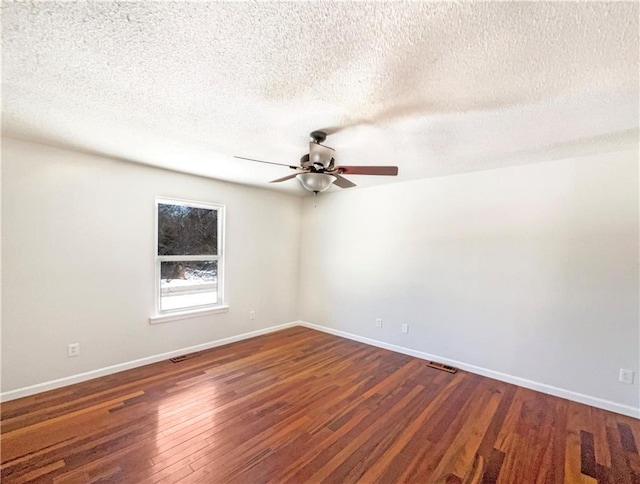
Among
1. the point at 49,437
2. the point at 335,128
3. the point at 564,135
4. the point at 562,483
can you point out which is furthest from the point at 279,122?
the point at 562,483

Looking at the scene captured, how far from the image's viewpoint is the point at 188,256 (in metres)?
3.89

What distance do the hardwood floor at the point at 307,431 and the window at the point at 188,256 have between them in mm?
900

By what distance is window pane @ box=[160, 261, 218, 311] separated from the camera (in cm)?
371

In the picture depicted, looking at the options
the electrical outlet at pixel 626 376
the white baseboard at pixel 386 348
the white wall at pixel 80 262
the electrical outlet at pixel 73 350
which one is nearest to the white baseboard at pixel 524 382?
the white baseboard at pixel 386 348

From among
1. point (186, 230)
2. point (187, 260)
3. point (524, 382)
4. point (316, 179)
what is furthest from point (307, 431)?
point (186, 230)

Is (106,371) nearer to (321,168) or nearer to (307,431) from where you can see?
(307,431)

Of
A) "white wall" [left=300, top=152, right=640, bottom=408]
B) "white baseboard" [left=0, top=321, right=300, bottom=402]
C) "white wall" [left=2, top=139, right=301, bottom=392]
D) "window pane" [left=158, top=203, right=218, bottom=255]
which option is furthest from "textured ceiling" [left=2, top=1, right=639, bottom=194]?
"white baseboard" [left=0, top=321, right=300, bottom=402]

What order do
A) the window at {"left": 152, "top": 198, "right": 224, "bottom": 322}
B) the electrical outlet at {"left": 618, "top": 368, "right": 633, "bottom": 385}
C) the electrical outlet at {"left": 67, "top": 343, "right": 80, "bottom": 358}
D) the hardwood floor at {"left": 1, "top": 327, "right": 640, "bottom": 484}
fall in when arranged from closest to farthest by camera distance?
the hardwood floor at {"left": 1, "top": 327, "right": 640, "bottom": 484}, the electrical outlet at {"left": 618, "top": 368, "right": 633, "bottom": 385}, the electrical outlet at {"left": 67, "top": 343, "right": 80, "bottom": 358}, the window at {"left": 152, "top": 198, "right": 224, "bottom": 322}

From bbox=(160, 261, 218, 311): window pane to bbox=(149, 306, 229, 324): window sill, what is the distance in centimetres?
13

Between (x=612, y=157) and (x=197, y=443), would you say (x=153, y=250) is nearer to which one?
(x=197, y=443)

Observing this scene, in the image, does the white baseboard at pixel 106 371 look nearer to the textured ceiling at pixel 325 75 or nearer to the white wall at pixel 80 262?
the white wall at pixel 80 262

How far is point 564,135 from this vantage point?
91.4 inches

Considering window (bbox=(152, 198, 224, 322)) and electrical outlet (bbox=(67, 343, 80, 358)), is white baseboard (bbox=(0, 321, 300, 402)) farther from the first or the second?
window (bbox=(152, 198, 224, 322))

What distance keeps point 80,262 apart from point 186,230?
3.95ft
